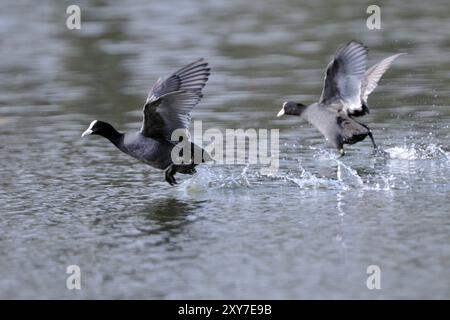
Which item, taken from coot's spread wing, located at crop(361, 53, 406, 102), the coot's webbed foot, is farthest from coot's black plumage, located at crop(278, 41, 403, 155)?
the coot's webbed foot

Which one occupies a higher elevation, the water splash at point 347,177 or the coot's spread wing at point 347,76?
the coot's spread wing at point 347,76

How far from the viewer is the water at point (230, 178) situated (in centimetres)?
585

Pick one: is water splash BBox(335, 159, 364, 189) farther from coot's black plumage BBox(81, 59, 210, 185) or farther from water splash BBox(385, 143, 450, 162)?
coot's black plumage BBox(81, 59, 210, 185)

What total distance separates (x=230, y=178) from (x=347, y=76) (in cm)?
142

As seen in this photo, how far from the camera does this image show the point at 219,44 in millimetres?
13727

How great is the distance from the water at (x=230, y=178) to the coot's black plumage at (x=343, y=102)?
0.84 feet

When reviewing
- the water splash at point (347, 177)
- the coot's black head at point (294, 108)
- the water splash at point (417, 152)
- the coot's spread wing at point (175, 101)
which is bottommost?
the water splash at point (347, 177)

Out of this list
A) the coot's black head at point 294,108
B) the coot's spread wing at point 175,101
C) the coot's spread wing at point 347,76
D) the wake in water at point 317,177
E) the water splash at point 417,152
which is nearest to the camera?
the coot's spread wing at point 175,101

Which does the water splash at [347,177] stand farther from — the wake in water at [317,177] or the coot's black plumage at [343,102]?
the coot's black plumage at [343,102]

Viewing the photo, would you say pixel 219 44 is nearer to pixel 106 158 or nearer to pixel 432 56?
pixel 432 56

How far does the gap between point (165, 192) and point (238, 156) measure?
1.14 meters

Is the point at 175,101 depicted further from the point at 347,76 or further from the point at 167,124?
the point at 347,76

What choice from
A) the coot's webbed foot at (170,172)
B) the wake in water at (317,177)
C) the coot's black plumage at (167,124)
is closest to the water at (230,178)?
the wake in water at (317,177)
